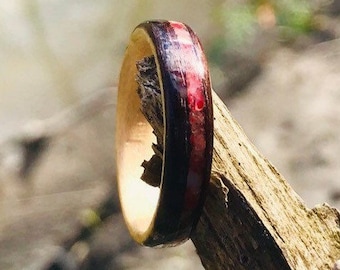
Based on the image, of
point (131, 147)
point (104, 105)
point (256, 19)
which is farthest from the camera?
point (256, 19)

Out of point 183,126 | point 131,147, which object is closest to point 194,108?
point 183,126

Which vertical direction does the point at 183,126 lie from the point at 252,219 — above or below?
above

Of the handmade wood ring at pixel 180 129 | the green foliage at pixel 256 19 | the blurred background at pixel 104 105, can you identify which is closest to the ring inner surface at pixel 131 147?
the handmade wood ring at pixel 180 129

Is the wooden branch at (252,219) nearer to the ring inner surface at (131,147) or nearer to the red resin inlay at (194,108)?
the red resin inlay at (194,108)

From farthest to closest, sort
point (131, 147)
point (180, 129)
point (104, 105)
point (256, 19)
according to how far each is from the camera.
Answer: point (256, 19) → point (104, 105) → point (131, 147) → point (180, 129)

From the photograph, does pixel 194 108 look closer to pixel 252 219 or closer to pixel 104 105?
pixel 252 219

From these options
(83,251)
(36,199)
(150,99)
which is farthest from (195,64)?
(36,199)

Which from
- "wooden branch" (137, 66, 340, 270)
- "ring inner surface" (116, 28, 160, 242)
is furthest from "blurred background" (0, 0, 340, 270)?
"wooden branch" (137, 66, 340, 270)
